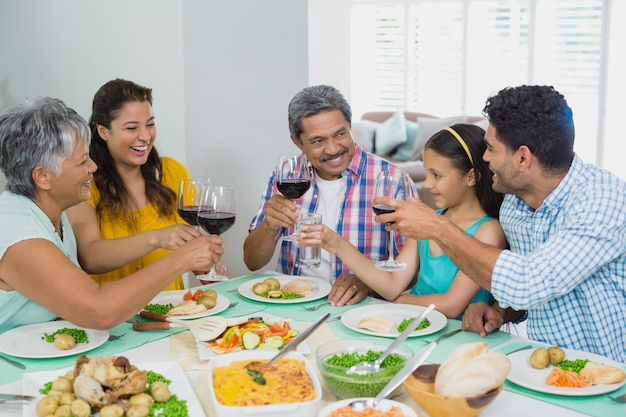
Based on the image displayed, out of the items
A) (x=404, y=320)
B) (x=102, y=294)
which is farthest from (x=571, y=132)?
(x=102, y=294)

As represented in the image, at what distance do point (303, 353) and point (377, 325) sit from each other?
0.90 feet

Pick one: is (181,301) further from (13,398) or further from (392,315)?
(13,398)

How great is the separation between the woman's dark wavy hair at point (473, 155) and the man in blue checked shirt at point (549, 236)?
0.24 metres

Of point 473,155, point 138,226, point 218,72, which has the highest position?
point 218,72

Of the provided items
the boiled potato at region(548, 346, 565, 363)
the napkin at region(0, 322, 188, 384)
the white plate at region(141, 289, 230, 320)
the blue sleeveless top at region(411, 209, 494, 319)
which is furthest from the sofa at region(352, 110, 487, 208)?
the boiled potato at region(548, 346, 565, 363)

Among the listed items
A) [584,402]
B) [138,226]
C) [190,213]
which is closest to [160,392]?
[190,213]

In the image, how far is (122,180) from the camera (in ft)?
9.61

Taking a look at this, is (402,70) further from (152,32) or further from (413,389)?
(413,389)

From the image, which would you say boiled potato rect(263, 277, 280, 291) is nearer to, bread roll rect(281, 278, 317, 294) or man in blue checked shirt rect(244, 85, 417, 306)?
bread roll rect(281, 278, 317, 294)

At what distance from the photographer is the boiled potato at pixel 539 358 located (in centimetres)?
170

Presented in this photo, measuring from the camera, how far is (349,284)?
92.3 inches

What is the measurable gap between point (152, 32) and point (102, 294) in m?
1.94

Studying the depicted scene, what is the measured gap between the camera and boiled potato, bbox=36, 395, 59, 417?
4.66 feet

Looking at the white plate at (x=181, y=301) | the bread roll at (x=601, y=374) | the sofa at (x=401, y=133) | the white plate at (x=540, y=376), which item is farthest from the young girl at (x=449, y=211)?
the sofa at (x=401, y=133)
